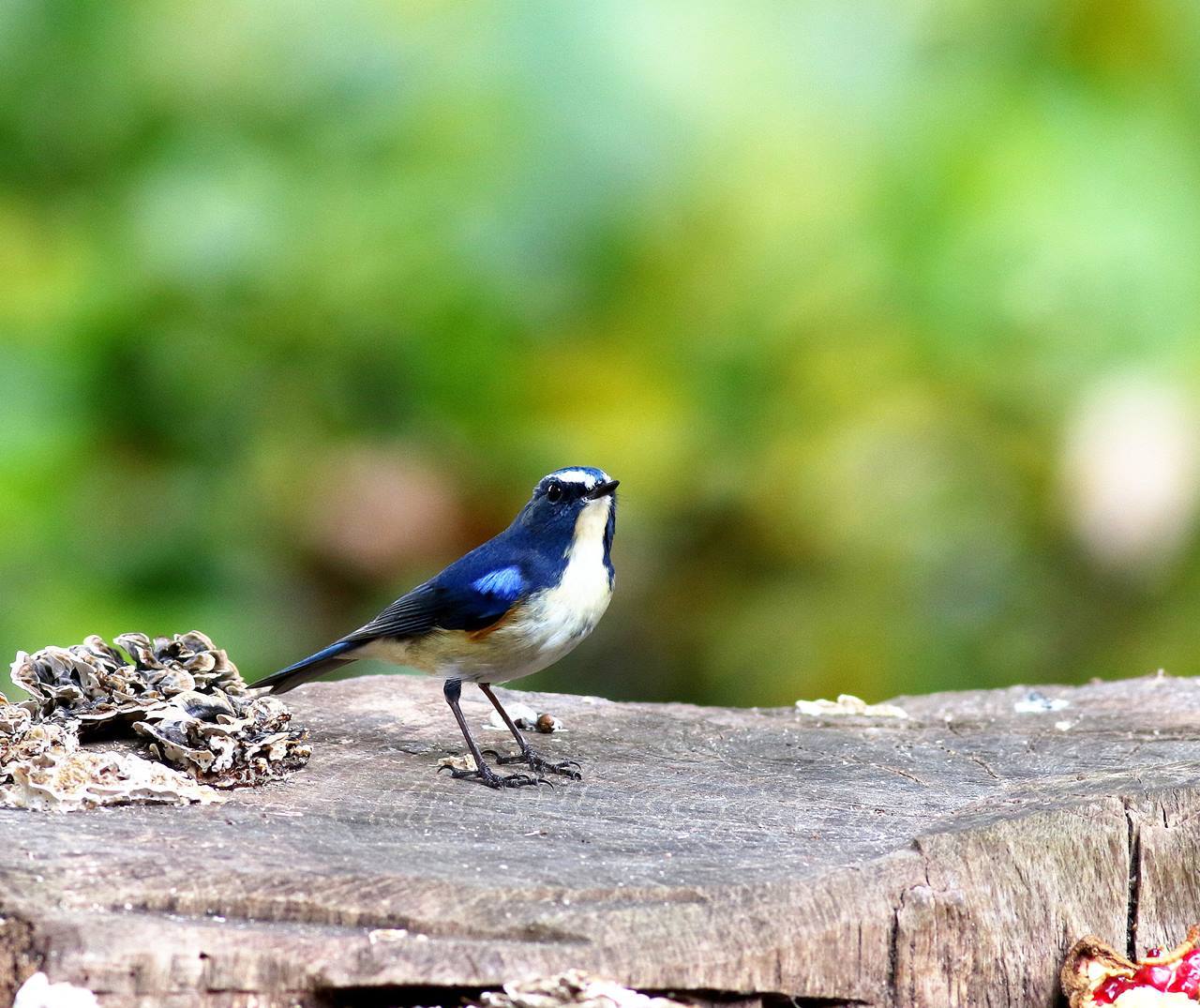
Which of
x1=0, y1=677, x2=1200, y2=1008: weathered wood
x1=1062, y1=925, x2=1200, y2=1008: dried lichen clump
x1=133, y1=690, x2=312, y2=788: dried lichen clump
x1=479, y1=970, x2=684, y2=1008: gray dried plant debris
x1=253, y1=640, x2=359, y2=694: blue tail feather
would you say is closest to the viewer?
x1=479, y1=970, x2=684, y2=1008: gray dried plant debris

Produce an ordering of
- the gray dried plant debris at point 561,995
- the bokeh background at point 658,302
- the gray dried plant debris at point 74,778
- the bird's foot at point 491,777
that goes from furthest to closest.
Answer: the bokeh background at point 658,302, the bird's foot at point 491,777, the gray dried plant debris at point 74,778, the gray dried plant debris at point 561,995

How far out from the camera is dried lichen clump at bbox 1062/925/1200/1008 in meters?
3.05

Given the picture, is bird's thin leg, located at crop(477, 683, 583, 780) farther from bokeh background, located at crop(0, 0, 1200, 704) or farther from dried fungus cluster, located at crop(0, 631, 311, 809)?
bokeh background, located at crop(0, 0, 1200, 704)

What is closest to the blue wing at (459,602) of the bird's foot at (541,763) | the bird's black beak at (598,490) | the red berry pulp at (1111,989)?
the bird's black beak at (598,490)

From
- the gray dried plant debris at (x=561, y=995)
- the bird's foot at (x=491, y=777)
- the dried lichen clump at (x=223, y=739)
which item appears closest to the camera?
the gray dried plant debris at (x=561, y=995)

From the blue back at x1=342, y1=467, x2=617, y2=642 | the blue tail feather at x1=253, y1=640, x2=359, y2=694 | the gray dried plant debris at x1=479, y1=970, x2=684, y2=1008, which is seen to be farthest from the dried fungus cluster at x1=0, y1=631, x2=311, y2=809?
the gray dried plant debris at x1=479, y1=970, x2=684, y2=1008

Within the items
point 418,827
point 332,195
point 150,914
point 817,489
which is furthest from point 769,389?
point 150,914

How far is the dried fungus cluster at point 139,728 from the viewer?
3.28m

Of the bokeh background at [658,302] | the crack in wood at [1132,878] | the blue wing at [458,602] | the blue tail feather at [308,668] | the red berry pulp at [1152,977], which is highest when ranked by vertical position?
the bokeh background at [658,302]

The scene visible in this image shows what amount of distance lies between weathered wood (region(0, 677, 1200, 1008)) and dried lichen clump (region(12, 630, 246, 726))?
356mm

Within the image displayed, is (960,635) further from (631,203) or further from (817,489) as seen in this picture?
(631,203)

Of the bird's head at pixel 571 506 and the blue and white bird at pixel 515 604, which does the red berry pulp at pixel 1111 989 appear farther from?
the bird's head at pixel 571 506

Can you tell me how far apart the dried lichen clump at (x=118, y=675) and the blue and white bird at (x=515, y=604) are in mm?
262

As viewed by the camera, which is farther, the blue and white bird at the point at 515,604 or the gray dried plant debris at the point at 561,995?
the blue and white bird at the point at 515,604
